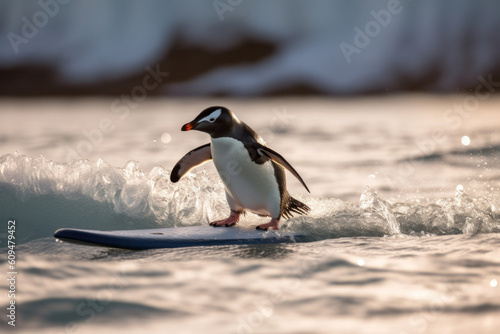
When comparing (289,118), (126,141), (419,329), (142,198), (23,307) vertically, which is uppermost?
(289,118)

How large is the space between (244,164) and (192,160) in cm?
61

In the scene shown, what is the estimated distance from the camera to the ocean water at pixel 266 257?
3436 millimetres

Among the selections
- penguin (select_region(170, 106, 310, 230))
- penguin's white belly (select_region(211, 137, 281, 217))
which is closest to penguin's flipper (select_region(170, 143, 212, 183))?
penguin (select_region(170, 106, 310, 230))

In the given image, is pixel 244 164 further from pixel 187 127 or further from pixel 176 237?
pixel 176 237

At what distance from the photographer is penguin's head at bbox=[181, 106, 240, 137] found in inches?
213

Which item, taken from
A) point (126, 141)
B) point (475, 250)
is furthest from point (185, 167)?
point (126, 141)

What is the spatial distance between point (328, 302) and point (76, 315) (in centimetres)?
129

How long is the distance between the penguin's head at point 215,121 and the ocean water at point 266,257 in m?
0.94

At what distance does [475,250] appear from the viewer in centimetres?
501

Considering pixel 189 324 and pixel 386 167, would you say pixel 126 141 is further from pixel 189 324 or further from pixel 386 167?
pixel 189 324

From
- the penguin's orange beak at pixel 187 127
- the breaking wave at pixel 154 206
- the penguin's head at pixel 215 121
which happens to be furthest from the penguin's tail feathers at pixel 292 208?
the penguin's orange beak at pixel 187 127

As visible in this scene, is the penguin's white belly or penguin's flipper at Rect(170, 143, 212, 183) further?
penguin's flipper at Rect(170, 143, 212, 183)

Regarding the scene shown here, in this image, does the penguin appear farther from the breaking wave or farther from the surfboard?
the breaking wave

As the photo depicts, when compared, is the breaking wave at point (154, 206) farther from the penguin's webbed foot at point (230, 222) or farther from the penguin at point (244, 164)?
the penguin at point (244, 164)
